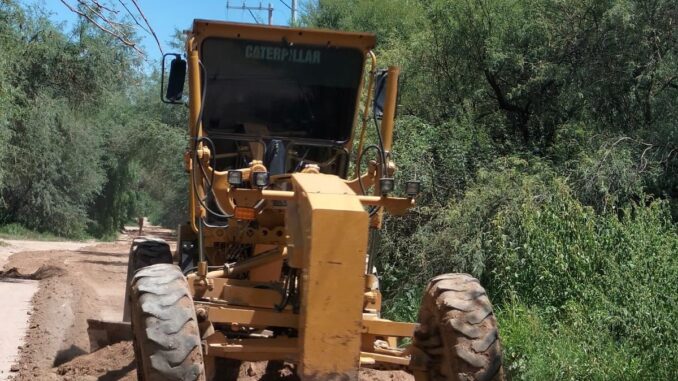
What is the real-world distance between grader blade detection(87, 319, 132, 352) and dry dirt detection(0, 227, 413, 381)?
0.66ft

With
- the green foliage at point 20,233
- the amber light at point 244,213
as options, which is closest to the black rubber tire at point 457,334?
the amber light at point 244,213

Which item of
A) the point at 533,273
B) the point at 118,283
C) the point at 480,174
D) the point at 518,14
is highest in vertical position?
the point at 518,14

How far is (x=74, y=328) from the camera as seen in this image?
44.6ft

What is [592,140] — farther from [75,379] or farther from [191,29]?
[75,379]

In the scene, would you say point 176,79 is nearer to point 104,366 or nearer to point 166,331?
point 166,331

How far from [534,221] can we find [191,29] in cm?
450

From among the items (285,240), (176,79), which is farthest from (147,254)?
(285,240)

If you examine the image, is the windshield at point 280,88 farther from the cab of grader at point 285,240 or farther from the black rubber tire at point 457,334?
the black rubber tire at point 457,334

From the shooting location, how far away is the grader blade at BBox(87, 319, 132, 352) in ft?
36.0

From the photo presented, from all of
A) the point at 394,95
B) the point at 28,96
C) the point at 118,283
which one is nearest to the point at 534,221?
the point at 394,95

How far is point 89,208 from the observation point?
53438mm

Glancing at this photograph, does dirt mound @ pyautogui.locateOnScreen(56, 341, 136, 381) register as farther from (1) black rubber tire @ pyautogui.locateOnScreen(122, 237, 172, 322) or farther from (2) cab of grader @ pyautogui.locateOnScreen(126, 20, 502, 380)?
(2) cab of grader @ pyautogui.locateOnScreen(126, 20, 502, 380)

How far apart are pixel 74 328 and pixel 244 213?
651cm

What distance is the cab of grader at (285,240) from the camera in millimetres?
6129
